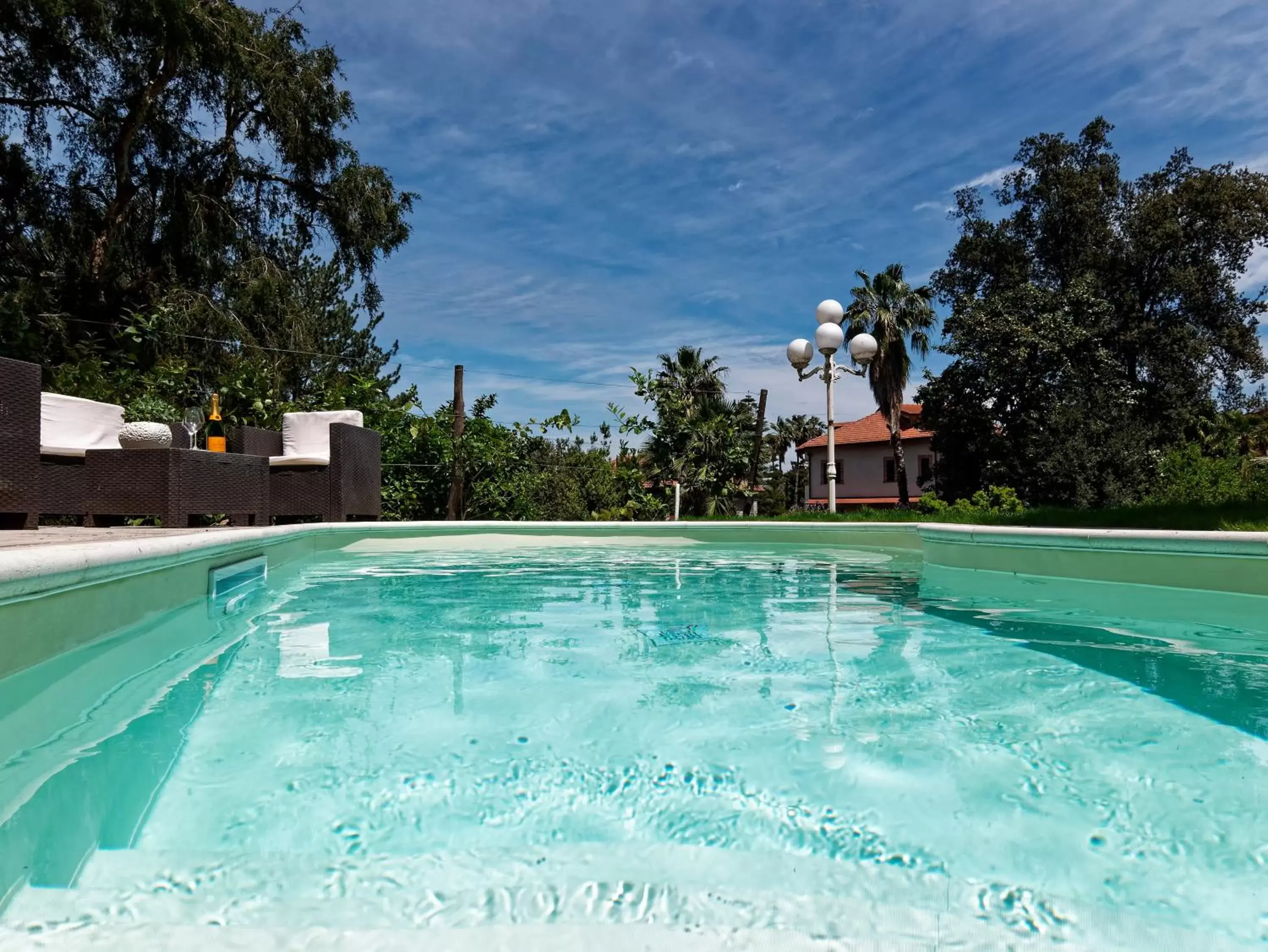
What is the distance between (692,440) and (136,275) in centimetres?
1047

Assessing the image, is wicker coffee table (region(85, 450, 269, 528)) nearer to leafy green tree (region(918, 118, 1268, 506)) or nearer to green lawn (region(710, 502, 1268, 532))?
green lawn (region(710, 502, 1268, 532))

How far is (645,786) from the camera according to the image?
1534 millimetres

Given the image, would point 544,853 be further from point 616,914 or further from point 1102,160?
point 1102,160

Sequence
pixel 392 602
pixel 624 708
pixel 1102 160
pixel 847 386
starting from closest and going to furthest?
pixel 624 708 → pixel 392 602 → pixel 1102 160 → pixel 847 386

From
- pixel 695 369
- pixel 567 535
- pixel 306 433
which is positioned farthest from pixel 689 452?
pixel 695 369

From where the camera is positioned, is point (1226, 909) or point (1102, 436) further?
point (1102, 436)

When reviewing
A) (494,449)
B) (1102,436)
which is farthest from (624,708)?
(1102,436)

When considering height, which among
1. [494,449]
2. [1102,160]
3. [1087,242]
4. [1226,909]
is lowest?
[1226,909]

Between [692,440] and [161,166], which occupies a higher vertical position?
[161,166]

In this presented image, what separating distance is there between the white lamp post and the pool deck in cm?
797

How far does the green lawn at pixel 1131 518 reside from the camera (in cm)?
552

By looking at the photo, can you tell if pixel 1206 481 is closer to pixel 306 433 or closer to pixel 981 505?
pixel 981 505

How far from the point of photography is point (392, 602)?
4027 mm

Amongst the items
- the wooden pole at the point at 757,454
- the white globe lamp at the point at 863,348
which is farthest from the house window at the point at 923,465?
the white globe lamp at the point at 863,348
